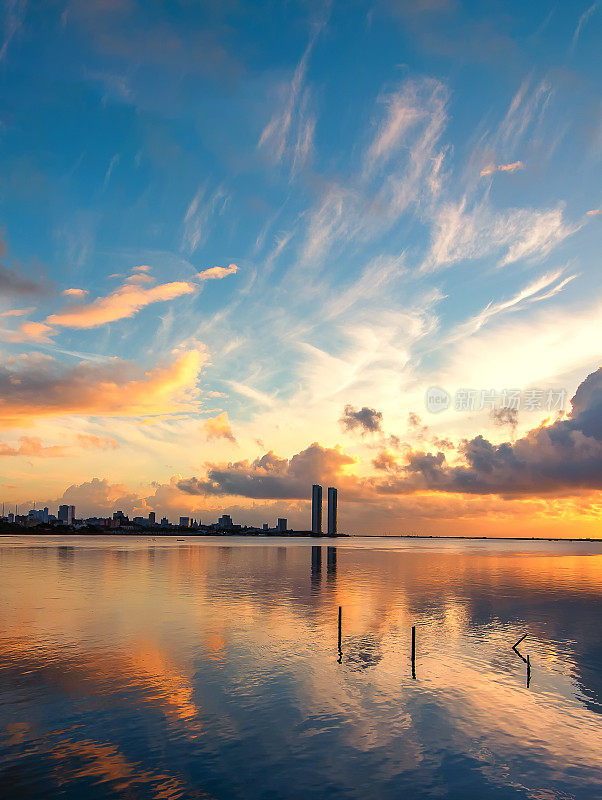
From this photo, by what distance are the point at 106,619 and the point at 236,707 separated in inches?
1448

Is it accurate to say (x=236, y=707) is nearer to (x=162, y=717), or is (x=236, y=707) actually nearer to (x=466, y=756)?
(x=162, y=717)

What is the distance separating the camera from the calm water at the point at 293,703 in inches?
1026

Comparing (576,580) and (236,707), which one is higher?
(236,707)

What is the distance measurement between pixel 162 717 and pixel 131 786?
350 inches

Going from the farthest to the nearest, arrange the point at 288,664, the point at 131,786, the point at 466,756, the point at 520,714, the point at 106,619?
the point at 106,619 < the point at 288,664 < the point at 520,714 < the point at 466,756 < the point at 131,786

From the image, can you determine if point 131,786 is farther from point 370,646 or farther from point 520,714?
point 370,646

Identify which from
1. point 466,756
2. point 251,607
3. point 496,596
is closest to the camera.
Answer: point 466,756

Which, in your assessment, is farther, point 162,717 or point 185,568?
point 185,568

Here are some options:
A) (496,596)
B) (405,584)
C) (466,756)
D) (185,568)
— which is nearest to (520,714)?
(466,756)

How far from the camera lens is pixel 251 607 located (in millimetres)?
76500

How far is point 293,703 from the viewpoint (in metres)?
36.5

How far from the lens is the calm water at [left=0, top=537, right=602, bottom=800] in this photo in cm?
2606

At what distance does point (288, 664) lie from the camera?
46.4 m

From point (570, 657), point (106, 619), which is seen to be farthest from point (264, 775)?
point (106, 619)
